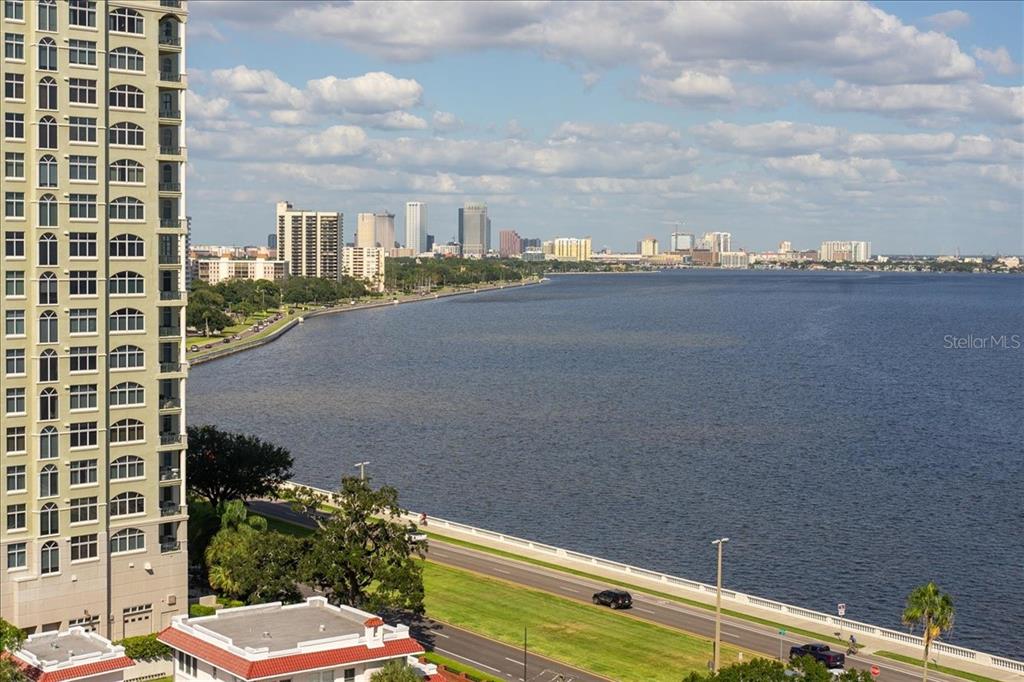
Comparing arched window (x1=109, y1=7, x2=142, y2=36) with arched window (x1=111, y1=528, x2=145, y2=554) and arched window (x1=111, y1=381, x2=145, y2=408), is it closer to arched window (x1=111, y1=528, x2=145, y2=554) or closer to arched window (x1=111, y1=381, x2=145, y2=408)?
arched window (x1=111, y1=381, x2=145, y2=408)

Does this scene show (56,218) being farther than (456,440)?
No

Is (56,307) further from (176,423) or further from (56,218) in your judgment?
(176,423)

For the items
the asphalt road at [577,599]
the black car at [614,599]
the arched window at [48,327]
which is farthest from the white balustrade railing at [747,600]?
the arched window at [48,327]

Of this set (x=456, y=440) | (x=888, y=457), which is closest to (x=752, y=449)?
(x=888, y=457)

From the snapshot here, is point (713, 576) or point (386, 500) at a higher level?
point (386, 500)

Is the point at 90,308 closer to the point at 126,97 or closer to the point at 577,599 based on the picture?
the point at 126,97

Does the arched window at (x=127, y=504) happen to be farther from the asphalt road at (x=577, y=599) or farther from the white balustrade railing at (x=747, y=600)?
the white balustrade railing at (x=747, y=600)

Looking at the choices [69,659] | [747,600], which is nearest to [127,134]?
[69,659]
